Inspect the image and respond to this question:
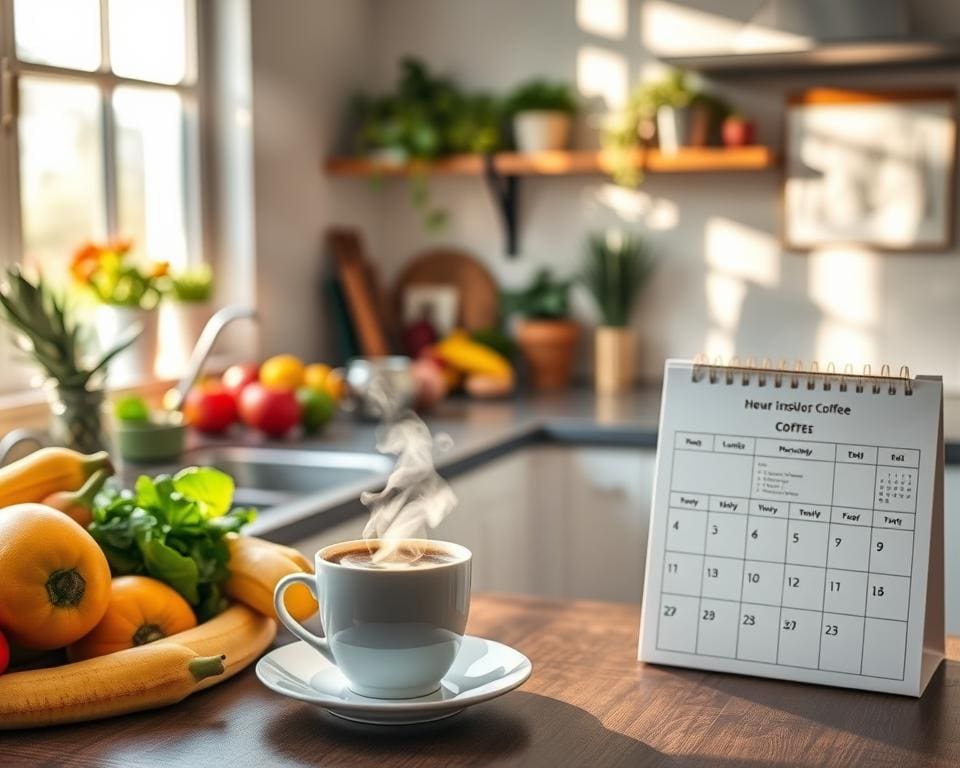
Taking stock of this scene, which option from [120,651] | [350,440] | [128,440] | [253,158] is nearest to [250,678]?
[120,651]

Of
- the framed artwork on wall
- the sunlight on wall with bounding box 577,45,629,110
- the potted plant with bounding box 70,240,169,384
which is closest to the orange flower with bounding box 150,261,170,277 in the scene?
the potted plant with bounding box 70,240,169,384

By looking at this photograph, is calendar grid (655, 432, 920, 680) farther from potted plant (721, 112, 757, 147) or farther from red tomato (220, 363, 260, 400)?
potted plant (721, 112, 757, 147)

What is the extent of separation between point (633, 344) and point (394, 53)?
42.9 inches

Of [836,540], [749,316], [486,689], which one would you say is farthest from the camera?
[749,316]

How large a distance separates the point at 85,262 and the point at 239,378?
1.39ft

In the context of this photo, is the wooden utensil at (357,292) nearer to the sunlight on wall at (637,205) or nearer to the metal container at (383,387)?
the metal container at (383,387)

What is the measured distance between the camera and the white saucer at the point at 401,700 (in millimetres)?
932

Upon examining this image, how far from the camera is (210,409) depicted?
8.79 ft

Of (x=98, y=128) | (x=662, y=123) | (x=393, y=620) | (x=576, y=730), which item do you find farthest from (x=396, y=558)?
(x=662, y=123)

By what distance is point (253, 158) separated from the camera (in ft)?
10.1

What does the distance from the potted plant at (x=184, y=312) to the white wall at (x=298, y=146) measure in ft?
0.97

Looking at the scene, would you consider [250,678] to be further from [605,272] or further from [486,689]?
[605,272]

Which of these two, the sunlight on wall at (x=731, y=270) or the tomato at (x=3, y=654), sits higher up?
the sunlight on wall at (x=731, y=270)

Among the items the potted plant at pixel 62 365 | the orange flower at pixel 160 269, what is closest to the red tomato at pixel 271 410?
the orange flower at pixel 160 269
